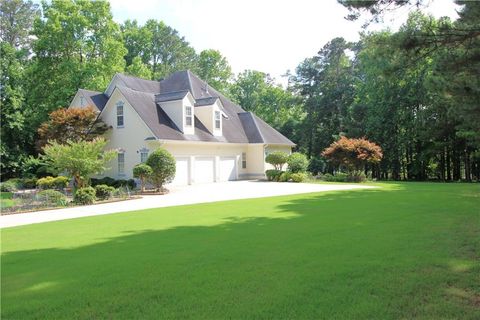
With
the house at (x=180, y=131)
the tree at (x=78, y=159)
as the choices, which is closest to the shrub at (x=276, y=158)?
the house at (x=180, y=131)

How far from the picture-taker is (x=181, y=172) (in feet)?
94.4

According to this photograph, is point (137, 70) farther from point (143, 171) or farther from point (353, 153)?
point (353, 153)

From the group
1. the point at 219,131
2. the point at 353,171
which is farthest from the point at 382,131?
the point at 219,131

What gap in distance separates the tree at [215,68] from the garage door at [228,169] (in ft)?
76.9

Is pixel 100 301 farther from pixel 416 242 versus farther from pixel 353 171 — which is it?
pixel 353 171

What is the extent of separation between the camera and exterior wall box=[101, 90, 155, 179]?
91.3 ft

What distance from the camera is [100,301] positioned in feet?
16.8

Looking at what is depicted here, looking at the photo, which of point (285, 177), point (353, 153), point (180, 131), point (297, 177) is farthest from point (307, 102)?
point (180, 131)

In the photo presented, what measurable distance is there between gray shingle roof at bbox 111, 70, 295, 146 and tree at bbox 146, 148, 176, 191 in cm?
225

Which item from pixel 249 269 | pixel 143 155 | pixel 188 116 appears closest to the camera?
pixel 249 269

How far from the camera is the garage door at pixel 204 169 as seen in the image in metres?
30.2

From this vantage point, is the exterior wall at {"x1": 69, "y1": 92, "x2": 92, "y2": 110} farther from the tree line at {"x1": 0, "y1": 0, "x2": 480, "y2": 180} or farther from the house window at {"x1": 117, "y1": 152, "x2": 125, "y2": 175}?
the house window at {"x1": 117, "y1": 152, "x2": 125, "y2": 175}

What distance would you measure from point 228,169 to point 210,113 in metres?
4.76

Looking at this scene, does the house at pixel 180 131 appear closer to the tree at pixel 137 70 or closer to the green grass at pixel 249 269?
the tree at pixel 137 70
